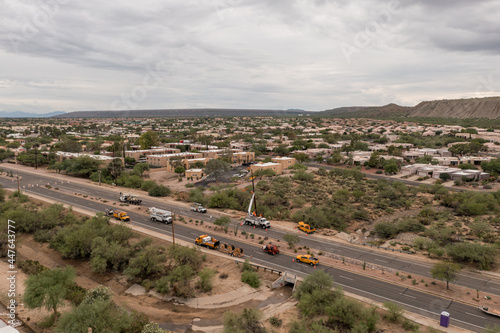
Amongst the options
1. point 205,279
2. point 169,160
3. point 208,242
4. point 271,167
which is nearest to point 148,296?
point 205,279

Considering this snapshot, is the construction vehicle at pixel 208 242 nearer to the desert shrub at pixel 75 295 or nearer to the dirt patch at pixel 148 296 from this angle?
the dirt patch at pixel 148 296

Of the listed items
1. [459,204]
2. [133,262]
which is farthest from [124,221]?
[459,204]

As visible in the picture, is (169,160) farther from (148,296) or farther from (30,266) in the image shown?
(148,296)

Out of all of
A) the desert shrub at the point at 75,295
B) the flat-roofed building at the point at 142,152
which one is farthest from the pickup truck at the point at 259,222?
the flat-roofed building at the point at 142,152

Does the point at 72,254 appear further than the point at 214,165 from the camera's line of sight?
No

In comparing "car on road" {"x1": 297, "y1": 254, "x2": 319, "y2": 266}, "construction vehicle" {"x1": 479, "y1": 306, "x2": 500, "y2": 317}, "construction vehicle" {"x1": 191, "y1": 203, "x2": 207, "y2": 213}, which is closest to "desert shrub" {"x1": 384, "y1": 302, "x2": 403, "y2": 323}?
"construction vehicle" {"x1": 479, "y1": 306, "x2": 500, "y2": 317}

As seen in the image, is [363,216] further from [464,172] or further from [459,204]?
[464,172]
